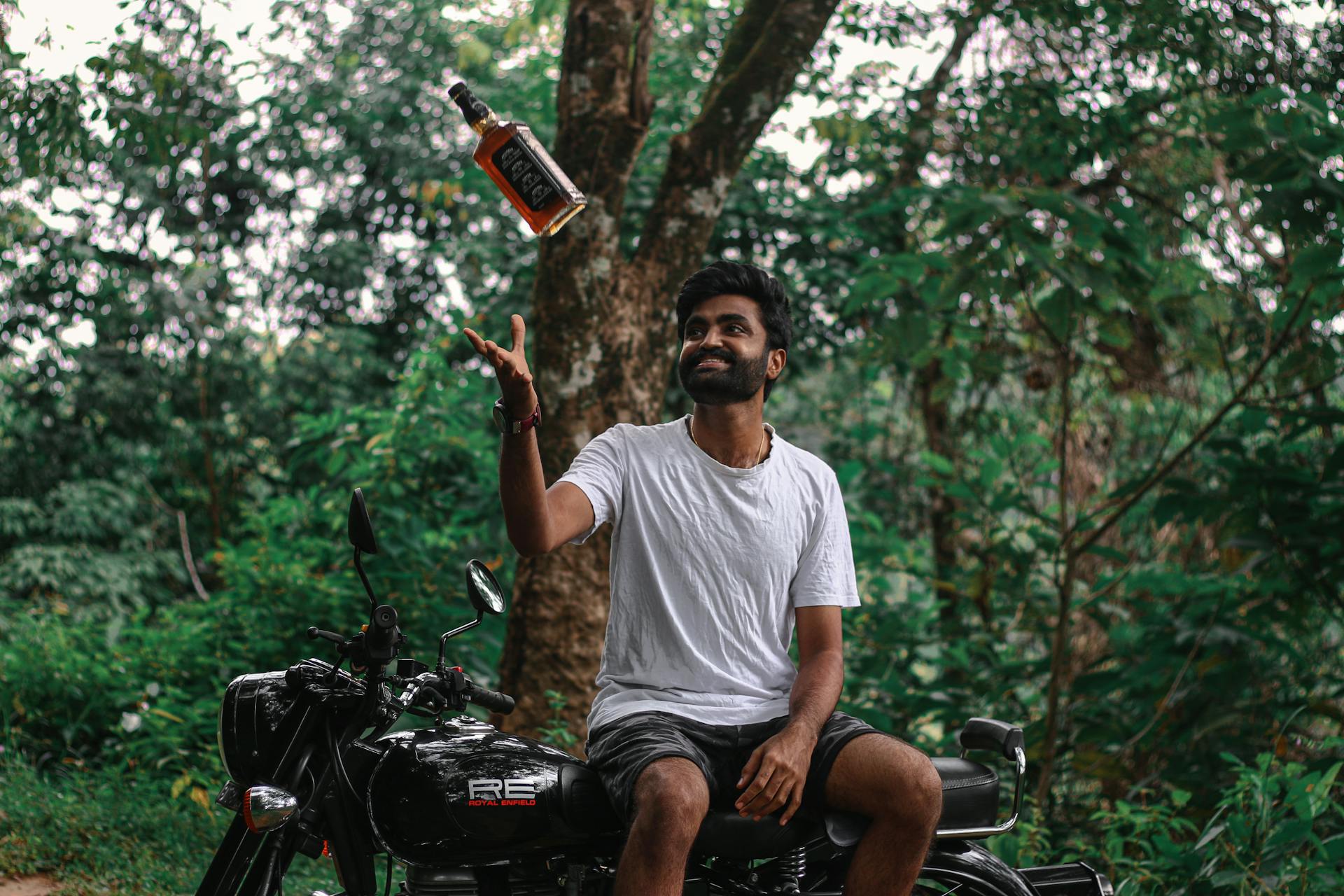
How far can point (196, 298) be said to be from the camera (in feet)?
32.3

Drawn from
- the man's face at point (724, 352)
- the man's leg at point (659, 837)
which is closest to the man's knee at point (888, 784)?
the man's leg at point (659, 837)

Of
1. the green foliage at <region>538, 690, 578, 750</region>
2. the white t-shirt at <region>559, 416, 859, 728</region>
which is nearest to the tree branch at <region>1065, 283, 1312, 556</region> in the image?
the green foliage at <region>538, 690, 578, 750</region>

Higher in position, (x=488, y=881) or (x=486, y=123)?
(x=486, y=123)

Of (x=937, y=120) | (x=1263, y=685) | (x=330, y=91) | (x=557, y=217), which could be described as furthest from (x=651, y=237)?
(x=330, y=91)

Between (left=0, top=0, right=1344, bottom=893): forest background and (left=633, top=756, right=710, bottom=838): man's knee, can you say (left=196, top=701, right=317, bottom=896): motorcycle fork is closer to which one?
(left=633, top=756, right=710, bottom=838): man's knee

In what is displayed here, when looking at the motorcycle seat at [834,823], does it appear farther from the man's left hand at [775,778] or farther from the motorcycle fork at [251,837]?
the motorcycle fork at [251,837]

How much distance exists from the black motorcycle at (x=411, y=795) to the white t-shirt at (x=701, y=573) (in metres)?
0.27

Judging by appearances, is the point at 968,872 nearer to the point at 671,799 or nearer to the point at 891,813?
the point at 891,813

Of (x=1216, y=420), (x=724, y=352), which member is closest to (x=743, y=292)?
(x=724, y=352)

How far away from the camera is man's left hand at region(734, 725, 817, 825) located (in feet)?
7.38

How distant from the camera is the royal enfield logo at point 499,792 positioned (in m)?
2.13

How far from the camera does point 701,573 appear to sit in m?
2.57

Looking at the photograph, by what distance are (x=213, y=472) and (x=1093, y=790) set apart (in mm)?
7483

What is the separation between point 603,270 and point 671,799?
260 cm
